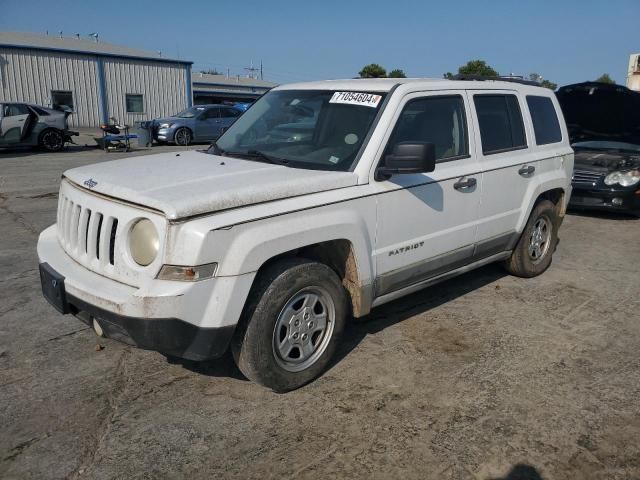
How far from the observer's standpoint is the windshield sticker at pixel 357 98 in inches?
152

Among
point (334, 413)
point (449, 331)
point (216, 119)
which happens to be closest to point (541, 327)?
point (449, 331)

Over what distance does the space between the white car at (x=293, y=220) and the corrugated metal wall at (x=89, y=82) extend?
2678 centimetres

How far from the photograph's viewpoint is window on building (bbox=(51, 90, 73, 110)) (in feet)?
91.4

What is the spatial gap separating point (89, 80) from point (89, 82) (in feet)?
0.34

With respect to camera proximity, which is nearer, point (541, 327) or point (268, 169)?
point (268, 169)

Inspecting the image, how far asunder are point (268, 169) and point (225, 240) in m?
0.84

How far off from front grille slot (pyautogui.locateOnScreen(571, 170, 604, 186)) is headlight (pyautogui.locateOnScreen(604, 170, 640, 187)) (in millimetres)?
123

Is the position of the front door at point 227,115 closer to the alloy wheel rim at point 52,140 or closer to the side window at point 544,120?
the alloy wheel rim at point 52,140

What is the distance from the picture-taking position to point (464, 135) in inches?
172

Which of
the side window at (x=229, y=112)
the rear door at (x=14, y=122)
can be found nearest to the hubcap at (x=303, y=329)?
the rear door at (x=14, y=122)

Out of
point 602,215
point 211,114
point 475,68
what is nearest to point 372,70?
point 475,68

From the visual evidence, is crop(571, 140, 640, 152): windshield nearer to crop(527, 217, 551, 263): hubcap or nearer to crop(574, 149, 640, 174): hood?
crop(574, 149, 640, 174): hood

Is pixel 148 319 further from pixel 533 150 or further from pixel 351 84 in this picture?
pixel 533 150

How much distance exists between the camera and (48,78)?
2758cm
